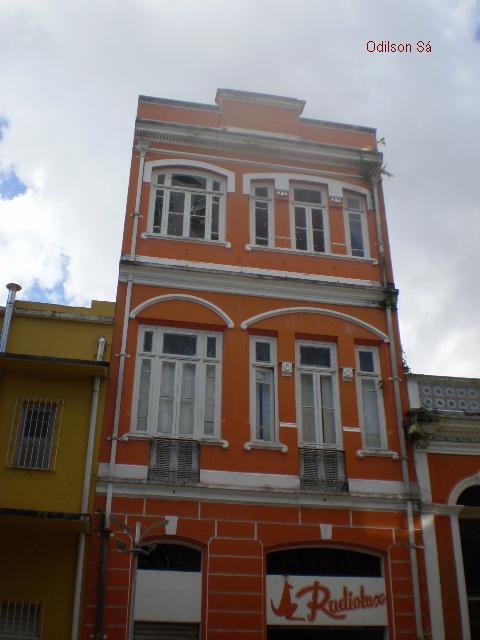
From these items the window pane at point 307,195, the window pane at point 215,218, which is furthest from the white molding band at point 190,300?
the window pane at point 307,195

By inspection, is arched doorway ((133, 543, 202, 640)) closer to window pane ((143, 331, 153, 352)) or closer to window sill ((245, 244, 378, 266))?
window pane ((143, 331, 153, 352))

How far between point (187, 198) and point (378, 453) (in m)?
6.57

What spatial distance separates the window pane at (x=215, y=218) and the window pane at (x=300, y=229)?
1.71m

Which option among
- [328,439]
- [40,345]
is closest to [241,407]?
[328,439]

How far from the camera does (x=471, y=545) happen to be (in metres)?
12.0

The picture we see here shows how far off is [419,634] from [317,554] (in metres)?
2.04

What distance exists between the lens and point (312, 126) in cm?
1588

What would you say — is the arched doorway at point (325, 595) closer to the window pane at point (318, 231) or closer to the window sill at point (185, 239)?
the window sill at point (185, 239)

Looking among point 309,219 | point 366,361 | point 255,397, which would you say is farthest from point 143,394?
point 309,219

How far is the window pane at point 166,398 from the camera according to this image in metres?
12.1

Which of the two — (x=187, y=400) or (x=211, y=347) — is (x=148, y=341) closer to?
(x=211, y=347)

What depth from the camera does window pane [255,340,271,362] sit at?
13.0 meters

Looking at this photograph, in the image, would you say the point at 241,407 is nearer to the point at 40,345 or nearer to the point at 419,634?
the point at 40,345

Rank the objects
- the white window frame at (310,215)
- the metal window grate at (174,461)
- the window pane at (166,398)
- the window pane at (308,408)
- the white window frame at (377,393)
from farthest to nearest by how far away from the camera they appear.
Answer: the white window frame at (310,215) → the white window frame at (377,393) → the window pane at (308,408) → the window pane at (166,398) → the metal window grate at (174,461)
